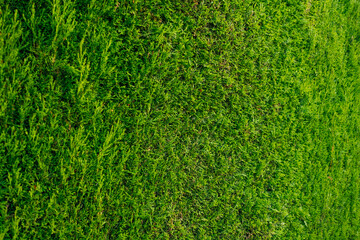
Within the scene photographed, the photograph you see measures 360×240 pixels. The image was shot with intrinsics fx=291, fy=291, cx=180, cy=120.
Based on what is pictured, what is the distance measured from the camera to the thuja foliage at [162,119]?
85.1 inches

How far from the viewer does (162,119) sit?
2.90m

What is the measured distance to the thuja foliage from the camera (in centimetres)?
216

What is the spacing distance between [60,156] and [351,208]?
18.8ft

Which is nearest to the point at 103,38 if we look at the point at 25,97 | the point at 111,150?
the point at 25,97

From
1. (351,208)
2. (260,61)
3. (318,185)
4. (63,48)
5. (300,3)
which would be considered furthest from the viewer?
(351,208)

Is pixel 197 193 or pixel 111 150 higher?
pixel 111 150

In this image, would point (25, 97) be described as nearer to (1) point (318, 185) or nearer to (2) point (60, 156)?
(2) point (60, 156)

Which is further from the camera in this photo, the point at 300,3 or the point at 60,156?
the point at 300,3

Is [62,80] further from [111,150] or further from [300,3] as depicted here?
[300,3]

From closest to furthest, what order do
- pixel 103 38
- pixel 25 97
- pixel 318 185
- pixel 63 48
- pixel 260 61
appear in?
pixel 25 97 < pixel 63 48 < pixel 103 38 < pixel 260 61 < pixel 318 185

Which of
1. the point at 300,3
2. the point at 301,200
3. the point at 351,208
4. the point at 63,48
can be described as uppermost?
the point at 300,3

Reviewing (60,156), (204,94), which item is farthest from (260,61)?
(60,156)

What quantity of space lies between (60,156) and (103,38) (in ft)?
3.41

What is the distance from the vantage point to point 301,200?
4.43 meters
